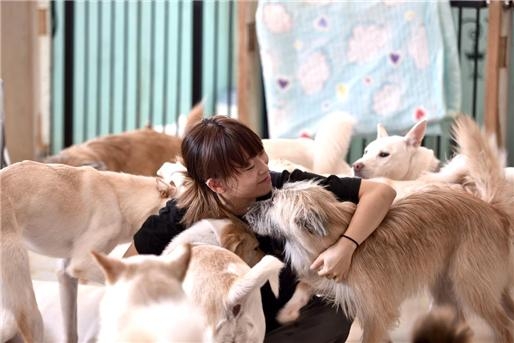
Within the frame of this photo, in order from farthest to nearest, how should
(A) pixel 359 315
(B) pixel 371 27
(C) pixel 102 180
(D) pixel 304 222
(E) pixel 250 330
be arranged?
(B) pixel 371 27
(C) pixel 102 180
(A) pixel 359 315
(D) pixel 304 222
(E) pixel 250 330

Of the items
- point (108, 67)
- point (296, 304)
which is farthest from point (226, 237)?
point (108, 67)

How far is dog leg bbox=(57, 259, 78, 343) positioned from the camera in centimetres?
251

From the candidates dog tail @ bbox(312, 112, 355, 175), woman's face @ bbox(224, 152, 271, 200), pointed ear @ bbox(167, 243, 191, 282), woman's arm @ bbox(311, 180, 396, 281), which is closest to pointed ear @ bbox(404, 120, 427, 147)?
dog tail @ bbox(312, 112, 355, 175)

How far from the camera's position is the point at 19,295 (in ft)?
6.85

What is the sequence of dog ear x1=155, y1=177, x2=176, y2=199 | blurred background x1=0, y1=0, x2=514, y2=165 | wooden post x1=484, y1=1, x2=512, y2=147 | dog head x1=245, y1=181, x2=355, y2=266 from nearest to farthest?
1. dog head x1=245, y1=181, x2=355, y2=266
2. dog ear x1=155, y1=177, x2=176, y2=199
3. wooden post x1=484, y1=1, x2=512, y2=147
4. blurred background x1=0, y1=0, x2=514, y2=165

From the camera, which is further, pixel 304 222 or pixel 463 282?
pixel 463 282

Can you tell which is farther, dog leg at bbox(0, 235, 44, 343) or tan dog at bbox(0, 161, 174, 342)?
tan dog at bbox(0, 161, 174, 342)

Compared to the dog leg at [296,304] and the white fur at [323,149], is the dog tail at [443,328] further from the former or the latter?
the white fur at [323,149]

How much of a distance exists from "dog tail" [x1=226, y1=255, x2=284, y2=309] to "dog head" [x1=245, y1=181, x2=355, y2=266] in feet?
0.98

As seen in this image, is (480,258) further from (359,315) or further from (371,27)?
(371,27)

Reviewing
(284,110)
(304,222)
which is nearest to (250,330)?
(304,222)

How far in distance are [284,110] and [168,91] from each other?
1.22 meters

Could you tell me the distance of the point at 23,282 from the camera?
82.7 inches

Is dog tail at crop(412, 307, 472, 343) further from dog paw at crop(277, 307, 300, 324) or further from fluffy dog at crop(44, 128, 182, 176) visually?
fluffy dog at crop(44, 128, 182, 176)
